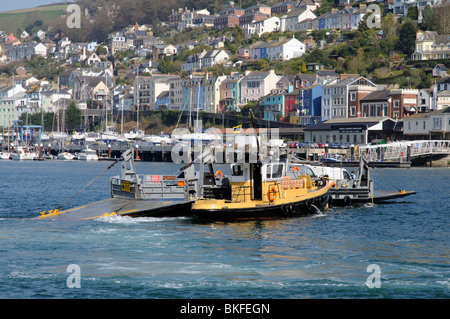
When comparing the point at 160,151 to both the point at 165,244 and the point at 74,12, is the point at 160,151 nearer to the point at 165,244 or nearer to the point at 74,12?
the point at 74,12

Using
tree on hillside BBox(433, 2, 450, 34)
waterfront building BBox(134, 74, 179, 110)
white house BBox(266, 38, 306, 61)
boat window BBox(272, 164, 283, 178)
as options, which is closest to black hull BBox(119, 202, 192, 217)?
boat window BBox(272, 164, 283, 178)

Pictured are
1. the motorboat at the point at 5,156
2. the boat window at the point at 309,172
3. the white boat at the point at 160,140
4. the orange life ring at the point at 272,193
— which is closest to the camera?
the orange life ring at the point at 272,193

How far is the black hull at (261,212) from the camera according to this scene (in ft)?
116

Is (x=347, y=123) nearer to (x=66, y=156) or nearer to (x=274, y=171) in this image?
(x=66, y=156)

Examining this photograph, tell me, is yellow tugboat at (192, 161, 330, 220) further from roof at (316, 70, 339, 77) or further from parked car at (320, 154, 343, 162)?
→ roof at (316, 70, 339, 77)

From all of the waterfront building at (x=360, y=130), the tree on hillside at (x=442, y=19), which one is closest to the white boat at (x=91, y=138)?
the waterfront building at (x=360, y=130)

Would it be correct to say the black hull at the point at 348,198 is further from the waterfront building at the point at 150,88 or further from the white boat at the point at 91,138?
the waterfront building at the point at 150,88

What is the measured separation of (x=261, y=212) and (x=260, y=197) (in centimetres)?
106

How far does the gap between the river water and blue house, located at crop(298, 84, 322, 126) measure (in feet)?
318

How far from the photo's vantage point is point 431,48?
153m

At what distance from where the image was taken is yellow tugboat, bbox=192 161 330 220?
117 ft

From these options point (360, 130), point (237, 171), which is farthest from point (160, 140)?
point (237, 171)

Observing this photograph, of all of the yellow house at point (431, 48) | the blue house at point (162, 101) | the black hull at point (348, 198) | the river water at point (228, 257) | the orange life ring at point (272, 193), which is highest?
the yellow house at point (431, 48)
